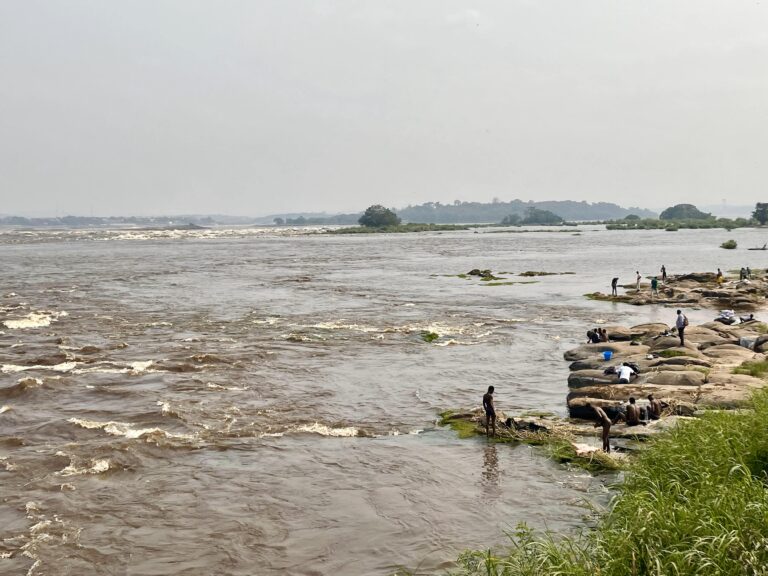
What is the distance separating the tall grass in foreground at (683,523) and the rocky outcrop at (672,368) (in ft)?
23.6

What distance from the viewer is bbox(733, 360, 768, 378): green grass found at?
80.3 ft

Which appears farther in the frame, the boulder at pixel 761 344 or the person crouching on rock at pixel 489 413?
the boulder at pixel 761 344

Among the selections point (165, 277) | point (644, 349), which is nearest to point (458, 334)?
point (644, 349)

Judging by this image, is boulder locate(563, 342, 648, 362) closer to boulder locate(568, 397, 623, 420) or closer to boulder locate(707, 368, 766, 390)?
boulder locate(707, 368, 766, 390)

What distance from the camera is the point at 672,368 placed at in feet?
85.6

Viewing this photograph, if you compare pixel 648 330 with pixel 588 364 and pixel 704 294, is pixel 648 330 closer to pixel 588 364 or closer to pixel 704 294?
pixel 588 364

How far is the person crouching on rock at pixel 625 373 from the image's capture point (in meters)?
25.2

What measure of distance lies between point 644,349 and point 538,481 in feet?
51.2

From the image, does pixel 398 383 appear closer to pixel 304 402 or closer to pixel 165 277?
pixel 304 402

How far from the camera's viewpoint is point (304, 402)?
26.0 metres

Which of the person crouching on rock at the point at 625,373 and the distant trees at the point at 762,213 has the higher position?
the distant trees at the point at 762,213

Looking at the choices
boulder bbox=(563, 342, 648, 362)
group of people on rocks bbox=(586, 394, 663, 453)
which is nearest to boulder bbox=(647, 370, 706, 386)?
group of people on rocks bbox=(586, 394, 663, 453)

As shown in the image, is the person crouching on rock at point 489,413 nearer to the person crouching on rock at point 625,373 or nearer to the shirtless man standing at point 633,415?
the shirtless man standing at point 633,415

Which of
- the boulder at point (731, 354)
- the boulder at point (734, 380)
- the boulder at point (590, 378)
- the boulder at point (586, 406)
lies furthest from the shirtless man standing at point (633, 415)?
the boulder at point (731, 354)
